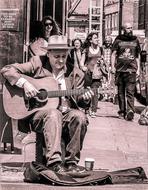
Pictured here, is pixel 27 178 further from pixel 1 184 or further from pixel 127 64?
pixel 127 64

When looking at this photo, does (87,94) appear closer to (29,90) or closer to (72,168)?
(29,90)

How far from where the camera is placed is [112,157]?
8.62 metres

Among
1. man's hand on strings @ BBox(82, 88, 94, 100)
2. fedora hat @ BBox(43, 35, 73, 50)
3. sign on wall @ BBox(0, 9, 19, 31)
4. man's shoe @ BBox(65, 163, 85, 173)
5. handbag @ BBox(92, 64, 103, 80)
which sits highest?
sign on wall @ BBox(0, 9, 19, 31)

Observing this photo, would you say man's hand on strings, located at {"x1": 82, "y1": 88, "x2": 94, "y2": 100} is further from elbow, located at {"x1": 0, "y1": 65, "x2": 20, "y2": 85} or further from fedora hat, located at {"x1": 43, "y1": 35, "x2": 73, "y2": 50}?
elbow, located at {"x1": 0, "y1": 65, "x2": 20, "y2": 85}

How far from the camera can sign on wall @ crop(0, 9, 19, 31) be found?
1308 cm

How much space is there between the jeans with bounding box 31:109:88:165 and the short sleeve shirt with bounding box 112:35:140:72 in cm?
720

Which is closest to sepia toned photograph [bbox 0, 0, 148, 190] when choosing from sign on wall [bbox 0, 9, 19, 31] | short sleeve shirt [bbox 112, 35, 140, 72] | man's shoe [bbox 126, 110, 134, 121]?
man's shoe [bbox 126, 110, 134, 121]

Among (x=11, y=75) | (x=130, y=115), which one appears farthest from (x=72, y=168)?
(x=130, y=115)

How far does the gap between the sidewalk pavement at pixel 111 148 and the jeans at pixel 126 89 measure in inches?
10.3

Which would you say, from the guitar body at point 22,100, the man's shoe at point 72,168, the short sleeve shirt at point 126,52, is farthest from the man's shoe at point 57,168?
the short sleeve shirt at point 126,52

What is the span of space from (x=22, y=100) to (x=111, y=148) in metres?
3.31

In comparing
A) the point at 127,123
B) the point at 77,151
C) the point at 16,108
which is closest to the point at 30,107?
the point at 16,108

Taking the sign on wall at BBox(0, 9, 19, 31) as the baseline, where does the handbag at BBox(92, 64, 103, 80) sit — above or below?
below

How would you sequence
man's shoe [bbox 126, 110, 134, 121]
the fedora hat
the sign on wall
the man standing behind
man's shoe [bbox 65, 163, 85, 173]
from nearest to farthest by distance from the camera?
man's shoe [bbox 65, 163, 85, 173], the fedora hat, the sign on wall, man's shoe [bbox 126, 110, 134, 121], the man standing behind
